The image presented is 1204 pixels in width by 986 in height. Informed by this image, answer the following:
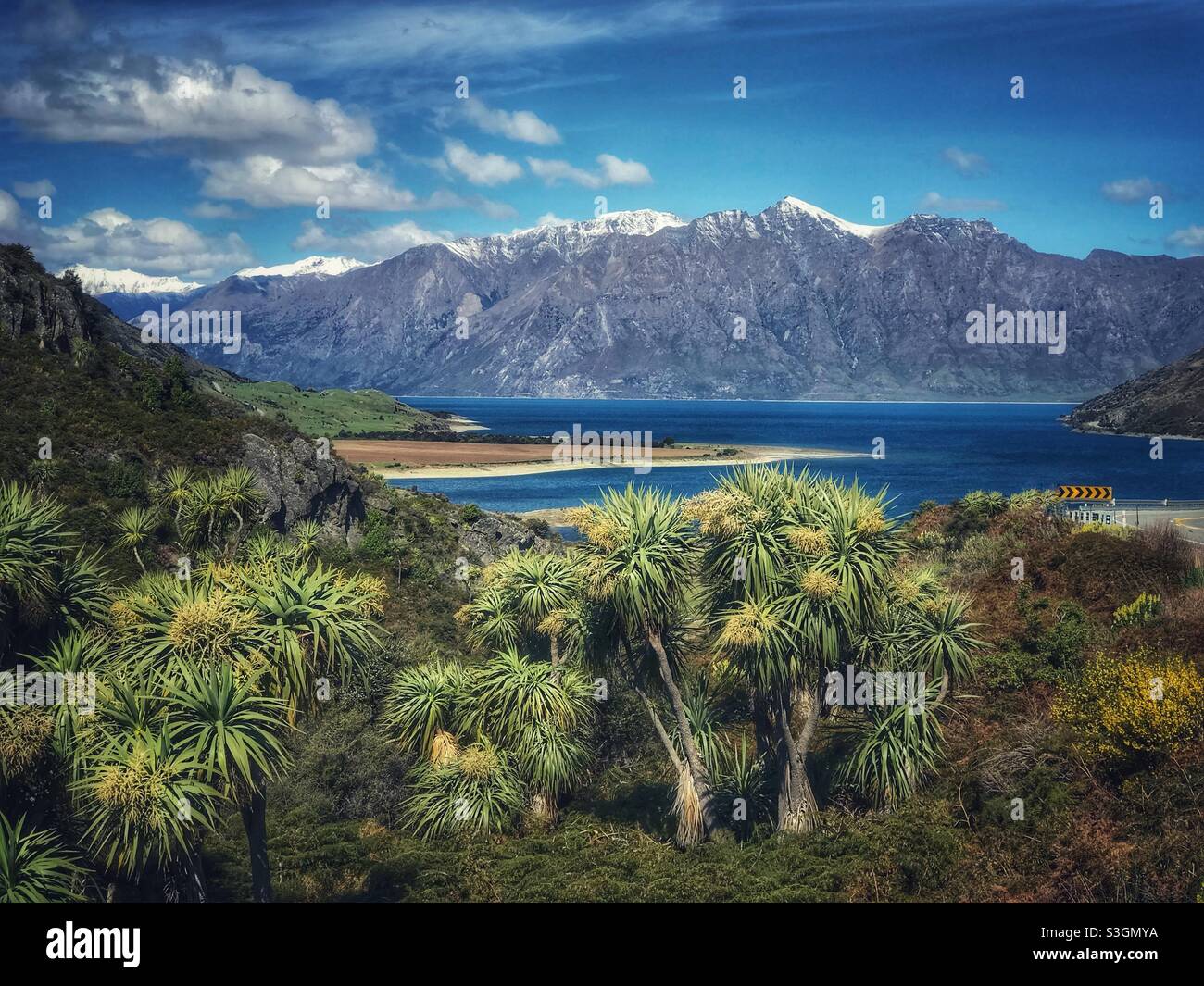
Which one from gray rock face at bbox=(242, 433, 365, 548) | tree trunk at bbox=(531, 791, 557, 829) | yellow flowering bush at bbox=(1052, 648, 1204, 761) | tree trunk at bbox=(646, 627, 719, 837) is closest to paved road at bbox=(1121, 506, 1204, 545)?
yellow flowering bush at bbox=(1052, 648, 1204, 761)

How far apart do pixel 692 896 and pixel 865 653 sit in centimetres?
728

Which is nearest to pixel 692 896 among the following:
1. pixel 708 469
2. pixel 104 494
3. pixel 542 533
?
pixel 104 494

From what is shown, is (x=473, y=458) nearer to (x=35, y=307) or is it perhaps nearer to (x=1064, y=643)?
A: (x=35, y=307)

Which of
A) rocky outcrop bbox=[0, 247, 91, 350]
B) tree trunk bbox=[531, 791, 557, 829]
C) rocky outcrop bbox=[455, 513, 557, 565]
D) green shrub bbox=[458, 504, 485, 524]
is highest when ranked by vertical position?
rocky outcrop bbox=[0, 247, 91, 350]

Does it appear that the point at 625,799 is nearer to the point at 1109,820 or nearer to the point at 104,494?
the point at 1109,820

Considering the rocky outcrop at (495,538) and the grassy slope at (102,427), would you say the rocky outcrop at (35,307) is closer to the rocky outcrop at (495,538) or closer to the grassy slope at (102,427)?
the grassy slope at (102,427)

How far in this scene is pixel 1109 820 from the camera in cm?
1819

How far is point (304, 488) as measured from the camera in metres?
54.8

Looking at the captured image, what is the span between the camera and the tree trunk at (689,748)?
21688 mm

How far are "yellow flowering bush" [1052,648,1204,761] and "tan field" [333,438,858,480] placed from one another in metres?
125

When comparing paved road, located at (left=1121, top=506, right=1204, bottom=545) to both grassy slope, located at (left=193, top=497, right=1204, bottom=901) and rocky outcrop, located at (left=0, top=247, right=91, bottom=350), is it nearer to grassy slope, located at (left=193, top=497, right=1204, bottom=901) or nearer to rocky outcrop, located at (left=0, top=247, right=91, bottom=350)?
grassy slope, located at (left=193, top=497, right=1204, bottom=901)

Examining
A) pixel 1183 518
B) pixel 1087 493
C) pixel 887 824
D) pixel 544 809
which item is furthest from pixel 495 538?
pixel 887 824

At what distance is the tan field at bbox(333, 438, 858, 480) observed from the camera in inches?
6004

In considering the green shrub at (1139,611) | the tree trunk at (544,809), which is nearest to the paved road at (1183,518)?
the green shrub at (1139,611)
